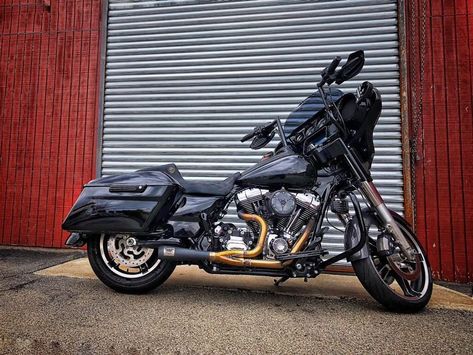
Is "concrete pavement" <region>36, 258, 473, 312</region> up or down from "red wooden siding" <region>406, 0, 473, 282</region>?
down

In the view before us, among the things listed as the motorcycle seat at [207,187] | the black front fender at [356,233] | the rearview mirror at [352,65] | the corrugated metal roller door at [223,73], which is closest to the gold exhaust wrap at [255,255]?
the black front fender at [356,233]

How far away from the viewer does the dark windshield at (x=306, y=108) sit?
2.52 m

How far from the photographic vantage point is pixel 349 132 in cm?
236

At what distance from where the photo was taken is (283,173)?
91.1 inches

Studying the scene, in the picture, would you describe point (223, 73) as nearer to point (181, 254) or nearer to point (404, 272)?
point (181, 254)

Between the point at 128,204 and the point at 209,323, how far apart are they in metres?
1.09

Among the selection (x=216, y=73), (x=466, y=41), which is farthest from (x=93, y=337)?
(x=466, y=41)

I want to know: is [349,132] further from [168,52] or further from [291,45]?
[168,52]

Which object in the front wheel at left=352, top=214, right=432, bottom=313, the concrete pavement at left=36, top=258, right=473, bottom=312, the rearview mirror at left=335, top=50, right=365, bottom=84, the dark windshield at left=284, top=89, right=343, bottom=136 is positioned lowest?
the concrete pavement at left=36, top=258, right=473, bottom=312

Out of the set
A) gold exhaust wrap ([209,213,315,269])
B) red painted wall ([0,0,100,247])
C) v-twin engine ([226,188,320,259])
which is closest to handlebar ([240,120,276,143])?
v-twin engine ([226,188,320,259])

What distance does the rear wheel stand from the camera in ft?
8.04

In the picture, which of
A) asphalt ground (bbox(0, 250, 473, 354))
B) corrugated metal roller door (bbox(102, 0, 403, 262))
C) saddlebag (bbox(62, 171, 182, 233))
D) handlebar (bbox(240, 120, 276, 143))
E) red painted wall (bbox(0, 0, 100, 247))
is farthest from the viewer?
red painted wall (bbox(0, 0, 100, 247))

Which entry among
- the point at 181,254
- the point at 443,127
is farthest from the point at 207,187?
the point at 443,127

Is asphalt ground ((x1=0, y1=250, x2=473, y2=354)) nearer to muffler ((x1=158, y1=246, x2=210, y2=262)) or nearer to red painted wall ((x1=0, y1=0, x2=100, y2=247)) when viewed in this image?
muffler ((x1=158, y1=246, x2=210, y2=262))
